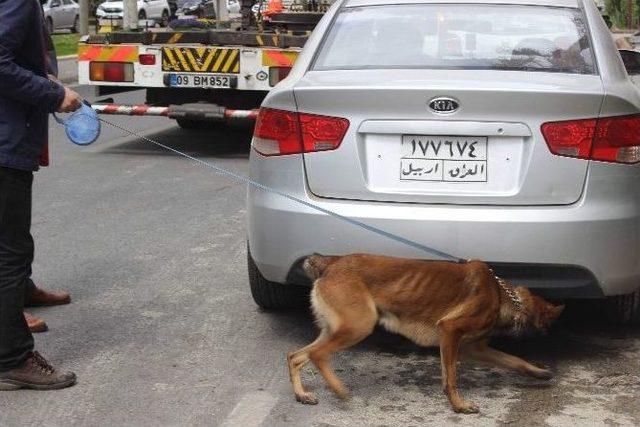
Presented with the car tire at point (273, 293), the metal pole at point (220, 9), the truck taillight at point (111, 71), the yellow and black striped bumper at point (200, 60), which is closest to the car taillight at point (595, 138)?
the car tire at point (273, 293)

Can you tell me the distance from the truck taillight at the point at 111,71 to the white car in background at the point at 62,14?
26.9m

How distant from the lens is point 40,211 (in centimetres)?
820

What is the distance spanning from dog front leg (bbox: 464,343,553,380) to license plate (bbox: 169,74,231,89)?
21.7 feet

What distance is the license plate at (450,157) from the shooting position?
15.0 ft

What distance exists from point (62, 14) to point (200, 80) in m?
28.9

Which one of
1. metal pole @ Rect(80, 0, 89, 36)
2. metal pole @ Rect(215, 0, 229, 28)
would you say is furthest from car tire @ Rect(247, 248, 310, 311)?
metal pole @ Rect(80, 0, 89, 36)

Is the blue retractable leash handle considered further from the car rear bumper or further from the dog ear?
the dog ear

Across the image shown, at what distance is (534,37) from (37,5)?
2.21 m

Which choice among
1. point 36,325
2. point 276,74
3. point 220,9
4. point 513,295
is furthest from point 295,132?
point 220,9

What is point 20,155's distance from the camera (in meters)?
4.34

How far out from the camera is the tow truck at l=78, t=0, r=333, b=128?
35.2 feet

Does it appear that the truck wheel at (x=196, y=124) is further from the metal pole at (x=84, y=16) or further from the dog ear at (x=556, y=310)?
the metal pole at (x=84, y=16)

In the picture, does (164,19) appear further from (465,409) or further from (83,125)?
(465,409)

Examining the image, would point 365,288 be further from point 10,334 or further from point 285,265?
point 10,334
